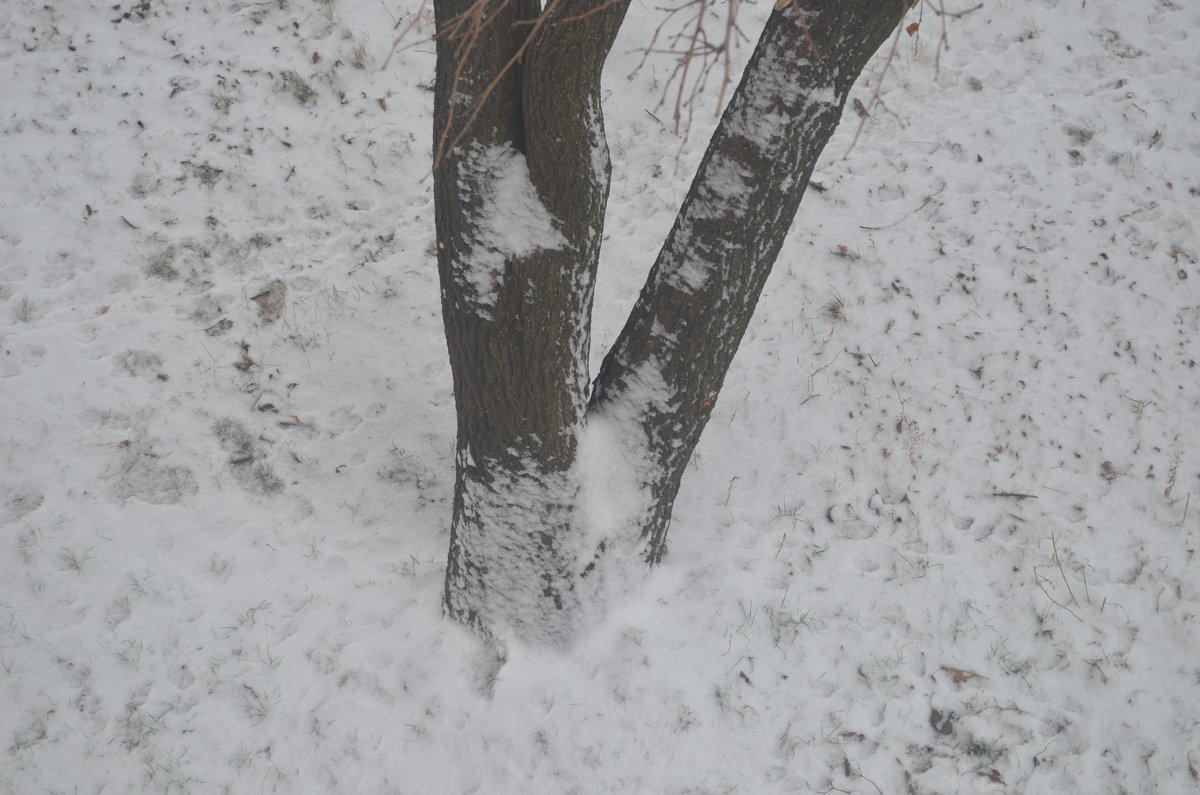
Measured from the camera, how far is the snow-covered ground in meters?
2.91

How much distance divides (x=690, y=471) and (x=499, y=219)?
192 centimetres

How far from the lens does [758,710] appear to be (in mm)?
2967

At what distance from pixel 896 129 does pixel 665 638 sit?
365cm

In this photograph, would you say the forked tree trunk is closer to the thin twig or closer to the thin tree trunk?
the thin tree trunk

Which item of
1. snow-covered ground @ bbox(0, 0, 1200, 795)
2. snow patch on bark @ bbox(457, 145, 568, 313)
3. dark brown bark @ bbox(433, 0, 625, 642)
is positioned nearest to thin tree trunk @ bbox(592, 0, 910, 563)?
dark brown bark @ bbox(433, 0, 625, 642)

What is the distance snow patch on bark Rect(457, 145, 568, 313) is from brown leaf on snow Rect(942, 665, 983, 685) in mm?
2299

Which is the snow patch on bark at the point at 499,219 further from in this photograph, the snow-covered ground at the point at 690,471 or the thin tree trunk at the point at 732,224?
the snow-covered ground at the point at 690,471

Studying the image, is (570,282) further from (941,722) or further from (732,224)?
(941,722)

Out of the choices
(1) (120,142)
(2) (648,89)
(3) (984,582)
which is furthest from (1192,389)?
(1) (120,142)

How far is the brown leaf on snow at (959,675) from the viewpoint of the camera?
3.02 meters

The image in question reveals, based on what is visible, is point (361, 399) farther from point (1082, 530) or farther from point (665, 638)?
point (1082, 530)

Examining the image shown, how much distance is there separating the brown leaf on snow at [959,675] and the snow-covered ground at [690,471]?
22 millimetres

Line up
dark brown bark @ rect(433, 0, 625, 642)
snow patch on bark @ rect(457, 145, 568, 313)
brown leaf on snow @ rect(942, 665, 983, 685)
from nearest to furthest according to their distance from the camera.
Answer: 1. dark brown bark @ rect(433, 0, 625, 642)
2. snow patch on bark @ rect(457, 145, 568, 313)
3. brown leaf on snow @ rect(942, 665, 983, 685)

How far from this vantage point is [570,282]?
230 cm
